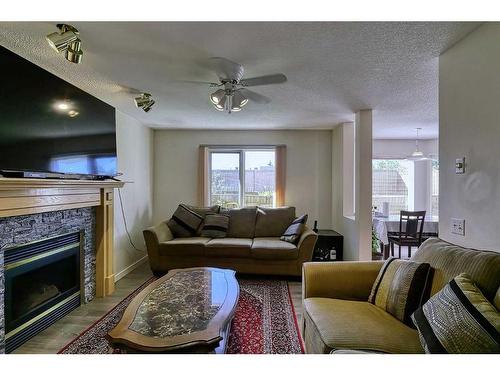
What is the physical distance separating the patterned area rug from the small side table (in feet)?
4.35

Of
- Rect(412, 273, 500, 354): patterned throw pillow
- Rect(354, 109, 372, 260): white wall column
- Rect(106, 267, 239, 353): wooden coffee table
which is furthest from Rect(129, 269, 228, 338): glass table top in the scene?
Rect(354, 109, 372, 260): white wall column

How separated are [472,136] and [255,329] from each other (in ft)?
7.26

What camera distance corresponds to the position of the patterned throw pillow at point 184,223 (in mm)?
4391

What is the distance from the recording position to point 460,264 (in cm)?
164

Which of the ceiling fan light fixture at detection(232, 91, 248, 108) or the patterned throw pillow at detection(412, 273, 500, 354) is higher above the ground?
the ceiling fan light fixture at detection(232, 91, 248, 108)

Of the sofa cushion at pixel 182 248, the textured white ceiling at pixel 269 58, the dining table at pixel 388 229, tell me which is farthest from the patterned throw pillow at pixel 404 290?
the dining table at pixel 388 229

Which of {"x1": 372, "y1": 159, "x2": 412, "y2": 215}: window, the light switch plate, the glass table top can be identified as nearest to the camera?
the glass table top

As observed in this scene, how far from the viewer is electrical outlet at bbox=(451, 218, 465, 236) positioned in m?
2.00

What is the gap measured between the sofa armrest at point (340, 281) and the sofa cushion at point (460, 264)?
14.5 inches

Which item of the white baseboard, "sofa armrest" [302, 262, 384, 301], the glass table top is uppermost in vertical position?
"sofa armrest" [302, 262, 384, 301]

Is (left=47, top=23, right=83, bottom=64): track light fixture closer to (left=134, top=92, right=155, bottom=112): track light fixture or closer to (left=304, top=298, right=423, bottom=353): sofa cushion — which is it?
(left=134, top=92, right=155, bottom=112): track light fixture

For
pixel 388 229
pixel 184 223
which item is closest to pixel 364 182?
pixel 388 229

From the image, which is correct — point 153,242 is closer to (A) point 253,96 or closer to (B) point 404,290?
(A) point 253,96
